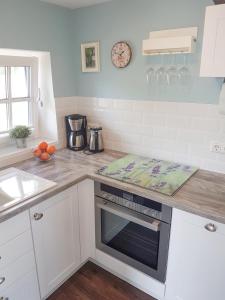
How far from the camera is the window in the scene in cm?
202

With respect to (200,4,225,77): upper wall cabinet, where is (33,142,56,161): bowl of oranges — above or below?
below

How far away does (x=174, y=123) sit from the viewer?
73.2 inches

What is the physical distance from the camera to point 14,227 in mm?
1334

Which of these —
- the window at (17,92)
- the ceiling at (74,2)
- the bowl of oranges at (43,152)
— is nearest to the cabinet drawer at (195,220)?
the bowl of oranges at (43,152)

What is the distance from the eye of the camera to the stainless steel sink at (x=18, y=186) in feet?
4.68

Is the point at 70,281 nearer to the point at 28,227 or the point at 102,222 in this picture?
the point at 102,222

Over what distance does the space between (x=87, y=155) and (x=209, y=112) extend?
1.07 metres

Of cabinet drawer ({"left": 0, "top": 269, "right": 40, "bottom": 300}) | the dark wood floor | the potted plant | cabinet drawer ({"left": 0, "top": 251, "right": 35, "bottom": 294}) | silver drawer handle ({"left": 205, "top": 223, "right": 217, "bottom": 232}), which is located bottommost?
the dark wood floor

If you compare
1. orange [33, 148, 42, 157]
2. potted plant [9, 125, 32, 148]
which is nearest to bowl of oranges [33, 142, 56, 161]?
orange [33, 148, 42, 157]

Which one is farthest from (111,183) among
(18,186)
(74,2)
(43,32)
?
(74,2)

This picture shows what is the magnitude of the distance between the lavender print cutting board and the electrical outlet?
0.67ft

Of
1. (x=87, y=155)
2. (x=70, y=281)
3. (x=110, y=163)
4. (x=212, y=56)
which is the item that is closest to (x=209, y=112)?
(x=212, y=56)

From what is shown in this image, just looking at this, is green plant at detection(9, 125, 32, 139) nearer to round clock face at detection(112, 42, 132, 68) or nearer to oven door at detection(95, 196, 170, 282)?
oven door at detection(95, 196, 170, 282)

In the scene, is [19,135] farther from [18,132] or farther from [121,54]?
[121,54]
